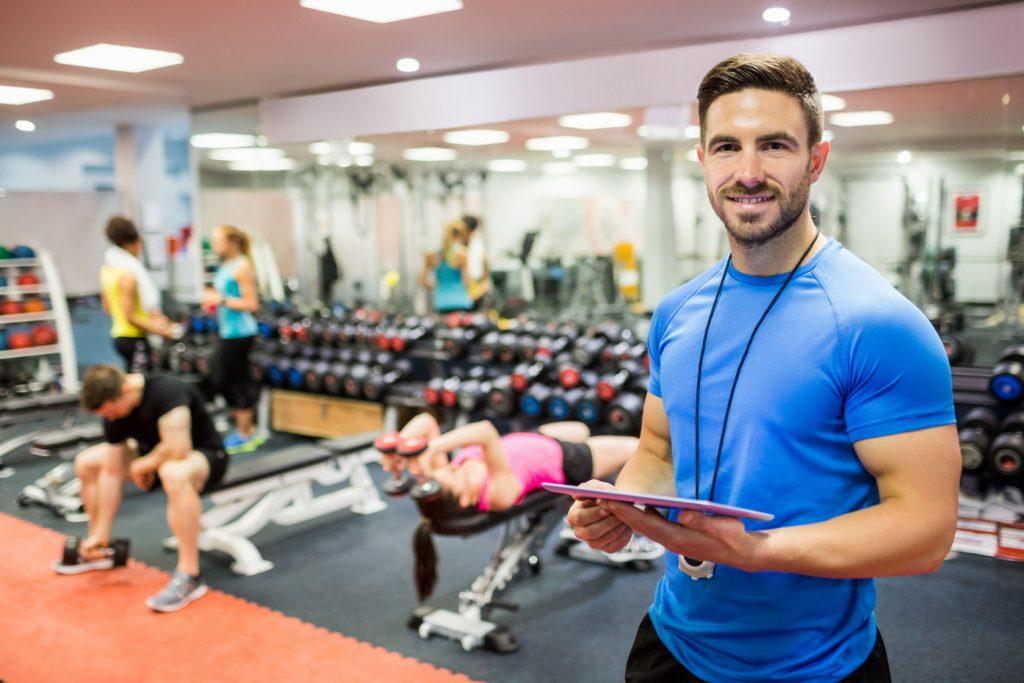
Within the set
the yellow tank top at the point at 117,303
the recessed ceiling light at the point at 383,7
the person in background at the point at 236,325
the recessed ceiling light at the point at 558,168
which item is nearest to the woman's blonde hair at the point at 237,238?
the person in background at the point at 236,325

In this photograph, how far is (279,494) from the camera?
Result: 354cm

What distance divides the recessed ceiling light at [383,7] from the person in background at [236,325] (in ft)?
6.25

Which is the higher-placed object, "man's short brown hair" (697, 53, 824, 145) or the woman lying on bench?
"man's short brown hair" (697, 53, 824, 145)

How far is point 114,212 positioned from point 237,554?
470 centimetres

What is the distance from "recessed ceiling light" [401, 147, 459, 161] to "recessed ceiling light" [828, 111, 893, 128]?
2.43 m

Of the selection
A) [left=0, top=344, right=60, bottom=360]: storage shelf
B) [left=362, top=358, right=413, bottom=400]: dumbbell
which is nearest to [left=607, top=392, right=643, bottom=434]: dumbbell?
[left=362, top=358, right=413, bottom=400]: dumbbell

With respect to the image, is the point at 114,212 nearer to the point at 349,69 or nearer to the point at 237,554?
the point at 349,69

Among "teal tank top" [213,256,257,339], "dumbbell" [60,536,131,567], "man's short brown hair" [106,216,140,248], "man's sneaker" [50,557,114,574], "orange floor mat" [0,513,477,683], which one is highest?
"man's short brown hair" [106,216,140,248]

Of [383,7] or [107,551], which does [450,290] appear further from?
[107,551]

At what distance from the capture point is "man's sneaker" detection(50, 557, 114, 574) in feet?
10.6

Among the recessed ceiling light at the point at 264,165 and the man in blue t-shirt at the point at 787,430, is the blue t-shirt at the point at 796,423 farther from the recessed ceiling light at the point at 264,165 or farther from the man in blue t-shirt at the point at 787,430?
the recessed ceiling light at the point at 264,165

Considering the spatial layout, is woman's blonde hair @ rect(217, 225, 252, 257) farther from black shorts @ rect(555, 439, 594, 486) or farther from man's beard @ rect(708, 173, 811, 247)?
man's beard @ rect(708, 173, 811, 247)

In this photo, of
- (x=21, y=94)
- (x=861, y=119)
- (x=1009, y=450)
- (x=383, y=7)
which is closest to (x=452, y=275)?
(x=383, y=7)

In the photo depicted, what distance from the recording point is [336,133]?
5.16 meters
